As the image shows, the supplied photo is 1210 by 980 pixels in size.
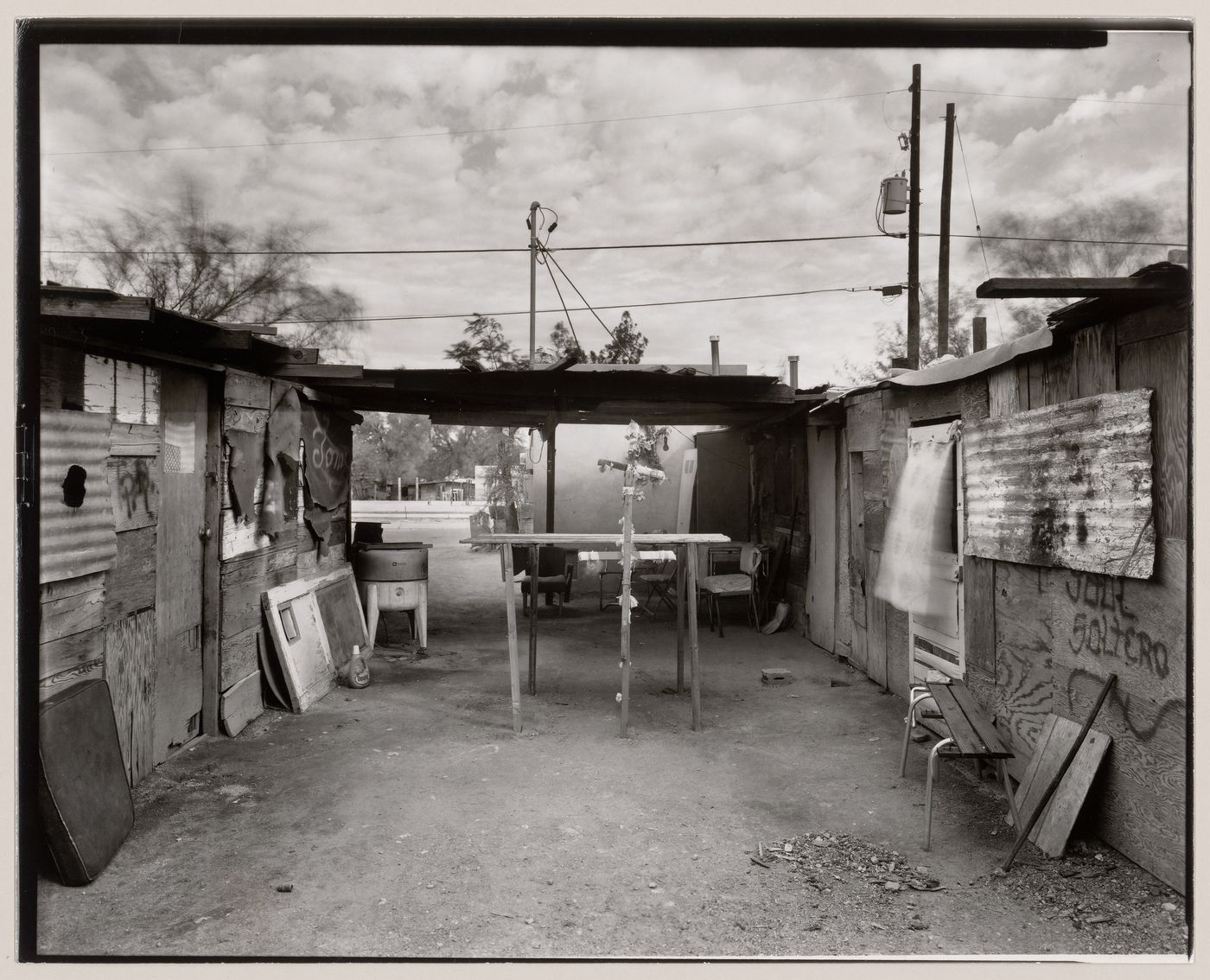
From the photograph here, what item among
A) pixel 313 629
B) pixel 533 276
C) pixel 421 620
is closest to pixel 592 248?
pixel 533 276

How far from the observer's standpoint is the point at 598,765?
5.50 m

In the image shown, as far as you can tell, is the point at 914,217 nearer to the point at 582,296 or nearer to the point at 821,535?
the point at 821,535

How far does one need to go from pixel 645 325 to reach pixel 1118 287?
16794 millimetres

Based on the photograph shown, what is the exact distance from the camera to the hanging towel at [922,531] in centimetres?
629

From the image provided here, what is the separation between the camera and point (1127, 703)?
12.7 feet

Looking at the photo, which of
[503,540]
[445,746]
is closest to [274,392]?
[503,540]

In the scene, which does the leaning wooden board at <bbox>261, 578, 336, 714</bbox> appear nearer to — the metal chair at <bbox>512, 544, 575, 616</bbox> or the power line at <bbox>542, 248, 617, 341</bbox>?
the metal chair at <bbox>512, 544, 575, 616</bbox>

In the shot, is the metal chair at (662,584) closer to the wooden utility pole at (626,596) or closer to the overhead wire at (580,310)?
the wooden utility pole at (626,596)

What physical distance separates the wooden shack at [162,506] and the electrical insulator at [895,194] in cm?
935

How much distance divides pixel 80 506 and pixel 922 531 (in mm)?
5845

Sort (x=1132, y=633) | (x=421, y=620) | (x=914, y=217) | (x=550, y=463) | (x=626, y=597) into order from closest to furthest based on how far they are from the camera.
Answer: (x=1132, y=633) → (x=626, y=597) → (x=421, y=620) → (x=550, y=463) → (x=914, y=217)

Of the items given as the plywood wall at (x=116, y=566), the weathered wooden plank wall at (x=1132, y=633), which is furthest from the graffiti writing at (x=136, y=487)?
the weathered wooden plank wall at (x=1132, y=633)

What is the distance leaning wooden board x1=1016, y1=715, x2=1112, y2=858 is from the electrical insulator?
980 cm

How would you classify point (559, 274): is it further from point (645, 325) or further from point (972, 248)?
point (972, 248)
